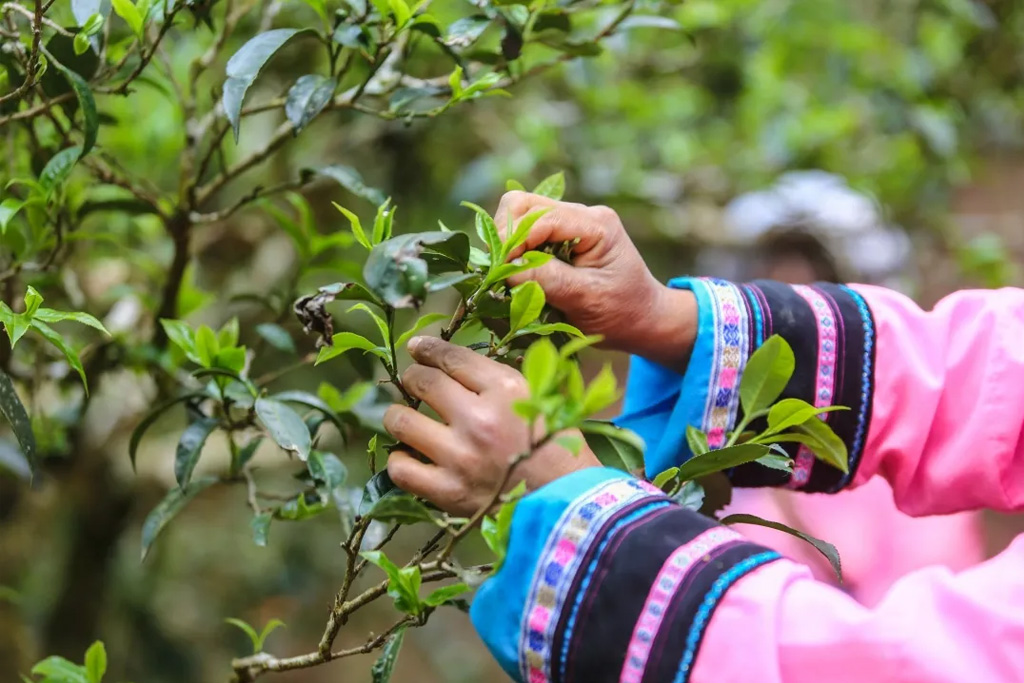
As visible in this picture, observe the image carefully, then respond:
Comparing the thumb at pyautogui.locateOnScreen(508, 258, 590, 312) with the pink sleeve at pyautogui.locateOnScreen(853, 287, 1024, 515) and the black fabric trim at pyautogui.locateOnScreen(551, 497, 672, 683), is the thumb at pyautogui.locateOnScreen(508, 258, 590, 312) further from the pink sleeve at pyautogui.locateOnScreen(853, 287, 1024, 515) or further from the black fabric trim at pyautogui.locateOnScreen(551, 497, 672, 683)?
the pink sleeve at pyautogui.locateOnScreen(853, 287, 1024, 515)

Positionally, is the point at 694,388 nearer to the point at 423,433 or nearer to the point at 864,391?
the point at 864,391

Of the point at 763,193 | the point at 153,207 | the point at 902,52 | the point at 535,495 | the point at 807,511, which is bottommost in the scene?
the point at 807,511

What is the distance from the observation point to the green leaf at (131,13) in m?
0.68

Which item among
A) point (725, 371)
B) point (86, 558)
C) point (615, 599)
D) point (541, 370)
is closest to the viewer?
point (541, 370)

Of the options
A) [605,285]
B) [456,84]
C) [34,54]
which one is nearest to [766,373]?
[605,285]

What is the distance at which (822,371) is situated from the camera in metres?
0.77

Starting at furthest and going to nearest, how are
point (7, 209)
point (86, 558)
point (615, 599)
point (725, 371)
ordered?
point (86, 558)
point (725, 371)
point (7, 209)
point (615, 599)

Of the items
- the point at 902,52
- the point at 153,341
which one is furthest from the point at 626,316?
the point at 902,52

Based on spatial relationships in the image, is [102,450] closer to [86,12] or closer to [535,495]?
[86,12]

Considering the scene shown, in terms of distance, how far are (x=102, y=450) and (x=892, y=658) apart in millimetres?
1120

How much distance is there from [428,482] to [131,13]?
1.41 ft

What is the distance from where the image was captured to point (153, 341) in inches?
39.8

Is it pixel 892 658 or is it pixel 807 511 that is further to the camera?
pixel 807 511

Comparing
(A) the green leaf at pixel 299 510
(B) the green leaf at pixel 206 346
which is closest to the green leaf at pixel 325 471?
(A) the green leaf at pixel 299 510
